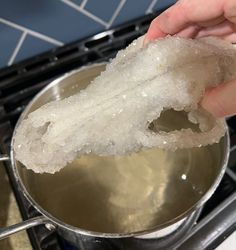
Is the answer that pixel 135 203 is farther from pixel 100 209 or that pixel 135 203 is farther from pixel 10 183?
pixel 10 183

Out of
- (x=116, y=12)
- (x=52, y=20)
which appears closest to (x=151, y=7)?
(x=116, y=12)

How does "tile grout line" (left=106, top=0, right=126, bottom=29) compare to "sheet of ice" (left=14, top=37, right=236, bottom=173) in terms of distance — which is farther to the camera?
"tile grout line" (left=106, top=0, right=126, bottom=29)

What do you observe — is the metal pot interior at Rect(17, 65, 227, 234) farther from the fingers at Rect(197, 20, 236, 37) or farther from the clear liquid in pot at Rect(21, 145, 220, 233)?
the fingers at Rect(197, 20, 236, 37)

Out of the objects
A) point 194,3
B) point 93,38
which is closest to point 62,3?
point 93,38

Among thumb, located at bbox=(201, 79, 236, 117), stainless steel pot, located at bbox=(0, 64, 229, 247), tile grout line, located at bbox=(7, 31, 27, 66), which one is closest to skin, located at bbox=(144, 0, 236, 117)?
thumb, located at bbox=(201, 79, 236, 117)

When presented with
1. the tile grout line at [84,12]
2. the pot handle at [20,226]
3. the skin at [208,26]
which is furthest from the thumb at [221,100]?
the tile grout line at [84,12]

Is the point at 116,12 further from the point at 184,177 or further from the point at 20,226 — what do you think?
the point at 20,226
